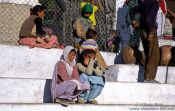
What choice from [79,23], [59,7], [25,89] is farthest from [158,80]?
[59,7]

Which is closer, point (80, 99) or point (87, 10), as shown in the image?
point (80, 99)

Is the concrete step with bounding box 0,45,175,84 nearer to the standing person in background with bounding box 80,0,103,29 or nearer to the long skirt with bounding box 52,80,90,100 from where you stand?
the standing person in background with bounding box 80,0,103,29

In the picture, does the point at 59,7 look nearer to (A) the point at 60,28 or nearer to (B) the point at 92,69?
(A) the point at 60,28

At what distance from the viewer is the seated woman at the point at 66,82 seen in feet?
25.6

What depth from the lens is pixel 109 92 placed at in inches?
347

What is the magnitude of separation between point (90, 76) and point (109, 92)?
642mm

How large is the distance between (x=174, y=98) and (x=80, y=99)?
7.40 feet

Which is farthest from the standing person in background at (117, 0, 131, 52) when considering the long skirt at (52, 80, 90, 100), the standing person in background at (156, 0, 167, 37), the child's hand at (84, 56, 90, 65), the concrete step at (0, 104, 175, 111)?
the long skirt at (52, 80, 90, 100)

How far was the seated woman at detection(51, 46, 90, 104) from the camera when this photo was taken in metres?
7.81

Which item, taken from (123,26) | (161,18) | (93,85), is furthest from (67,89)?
(161,18)

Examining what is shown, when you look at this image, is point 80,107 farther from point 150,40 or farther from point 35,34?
point 150,40

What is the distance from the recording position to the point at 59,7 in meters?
13.9

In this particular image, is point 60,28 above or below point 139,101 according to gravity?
above

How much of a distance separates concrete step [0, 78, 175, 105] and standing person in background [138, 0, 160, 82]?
349 millimetres
